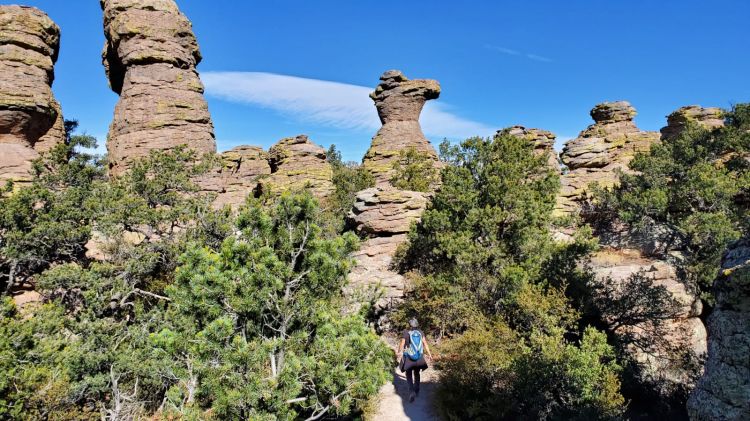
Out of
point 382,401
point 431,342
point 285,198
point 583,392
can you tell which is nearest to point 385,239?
point 431,342

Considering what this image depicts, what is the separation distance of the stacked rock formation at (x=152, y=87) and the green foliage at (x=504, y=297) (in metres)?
18.1

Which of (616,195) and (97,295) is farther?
(616,195)

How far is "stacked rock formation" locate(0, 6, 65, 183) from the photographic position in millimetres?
22359

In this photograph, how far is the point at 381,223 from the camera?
2222cm

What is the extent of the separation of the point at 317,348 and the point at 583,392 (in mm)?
7796

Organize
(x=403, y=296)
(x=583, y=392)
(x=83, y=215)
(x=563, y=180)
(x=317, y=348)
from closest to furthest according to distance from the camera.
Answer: (x=317, y=348), (x=583, y=392), (x=83, y=215), (x=403, y=296), (x=563, y=180)

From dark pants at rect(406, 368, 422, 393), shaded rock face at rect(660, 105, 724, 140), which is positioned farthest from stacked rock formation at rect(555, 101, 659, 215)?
dark pants at rect(406, 368, 422, 393)

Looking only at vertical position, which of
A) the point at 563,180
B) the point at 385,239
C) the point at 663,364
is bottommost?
the point at 663,364

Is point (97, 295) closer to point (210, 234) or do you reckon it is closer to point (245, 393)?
point (210, 234)

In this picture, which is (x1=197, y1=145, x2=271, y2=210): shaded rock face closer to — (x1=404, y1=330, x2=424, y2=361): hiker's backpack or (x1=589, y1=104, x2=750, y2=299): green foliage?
(x1=404, y1=330, x2=424, y2=361): hiker's backpack

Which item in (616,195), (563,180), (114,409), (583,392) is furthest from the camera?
(563,180)

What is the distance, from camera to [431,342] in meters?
15.3

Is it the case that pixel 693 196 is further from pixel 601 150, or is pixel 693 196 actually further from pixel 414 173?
pixel 414 173

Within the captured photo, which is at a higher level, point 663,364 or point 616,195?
point 616,195
